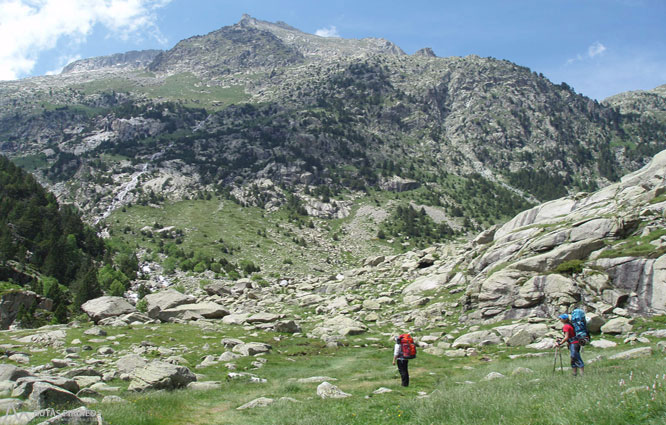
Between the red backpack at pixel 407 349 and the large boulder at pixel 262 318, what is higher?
the red backpack at pixel 407 349

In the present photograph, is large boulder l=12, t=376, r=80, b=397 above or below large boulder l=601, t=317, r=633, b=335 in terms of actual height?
above

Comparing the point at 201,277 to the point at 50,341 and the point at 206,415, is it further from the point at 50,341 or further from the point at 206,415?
the point at 206,415

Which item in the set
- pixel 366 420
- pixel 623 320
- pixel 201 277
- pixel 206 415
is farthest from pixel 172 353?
pixel 201 277

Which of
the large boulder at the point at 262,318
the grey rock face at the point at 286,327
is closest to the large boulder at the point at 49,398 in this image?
the grey rock face at the point at 286,327

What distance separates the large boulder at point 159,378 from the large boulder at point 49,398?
3.64m

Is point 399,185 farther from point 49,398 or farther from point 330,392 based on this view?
point 49,398

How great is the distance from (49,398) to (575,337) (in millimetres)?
17985

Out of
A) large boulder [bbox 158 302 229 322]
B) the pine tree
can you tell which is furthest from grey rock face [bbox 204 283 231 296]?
large boulder [bbox 158 302 229 322]

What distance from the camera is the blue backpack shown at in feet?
44.8

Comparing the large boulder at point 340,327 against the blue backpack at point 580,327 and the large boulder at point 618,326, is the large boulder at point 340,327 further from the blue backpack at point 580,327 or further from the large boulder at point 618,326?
the blue backpack at point 580,327

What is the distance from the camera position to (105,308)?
3728cm

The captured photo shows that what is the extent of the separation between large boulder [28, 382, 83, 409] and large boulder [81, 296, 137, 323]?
29.7 meters

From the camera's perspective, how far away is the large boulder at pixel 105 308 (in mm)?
36812

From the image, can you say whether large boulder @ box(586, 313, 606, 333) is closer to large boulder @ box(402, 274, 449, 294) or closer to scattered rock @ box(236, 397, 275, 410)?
scattered rock @ box(236, 397, 275, 410)
